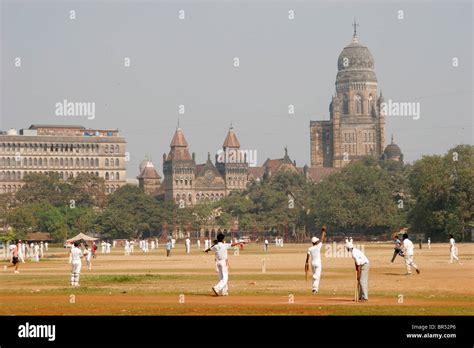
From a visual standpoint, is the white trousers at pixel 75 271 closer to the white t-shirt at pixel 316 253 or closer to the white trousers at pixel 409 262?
the white t-shirt at pixel 316 253

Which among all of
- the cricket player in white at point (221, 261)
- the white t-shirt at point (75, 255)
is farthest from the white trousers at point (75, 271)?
the cricket player in white at point (221, 261)

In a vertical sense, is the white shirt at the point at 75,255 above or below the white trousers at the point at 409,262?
above

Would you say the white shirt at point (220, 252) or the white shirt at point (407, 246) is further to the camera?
the white shirt at point (407, 246)

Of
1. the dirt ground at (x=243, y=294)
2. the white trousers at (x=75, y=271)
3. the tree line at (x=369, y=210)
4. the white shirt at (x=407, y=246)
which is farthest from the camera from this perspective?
the tree line at (x=369, y=210)

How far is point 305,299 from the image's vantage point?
1500 inches

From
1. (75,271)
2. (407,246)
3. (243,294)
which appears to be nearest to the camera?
(243,294)

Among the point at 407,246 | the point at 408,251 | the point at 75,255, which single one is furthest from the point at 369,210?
the point at 75,255

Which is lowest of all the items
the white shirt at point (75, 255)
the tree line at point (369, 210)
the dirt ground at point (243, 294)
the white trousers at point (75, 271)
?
the dirt ground at point (243, 294)

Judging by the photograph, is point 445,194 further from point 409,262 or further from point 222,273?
point 222,273
